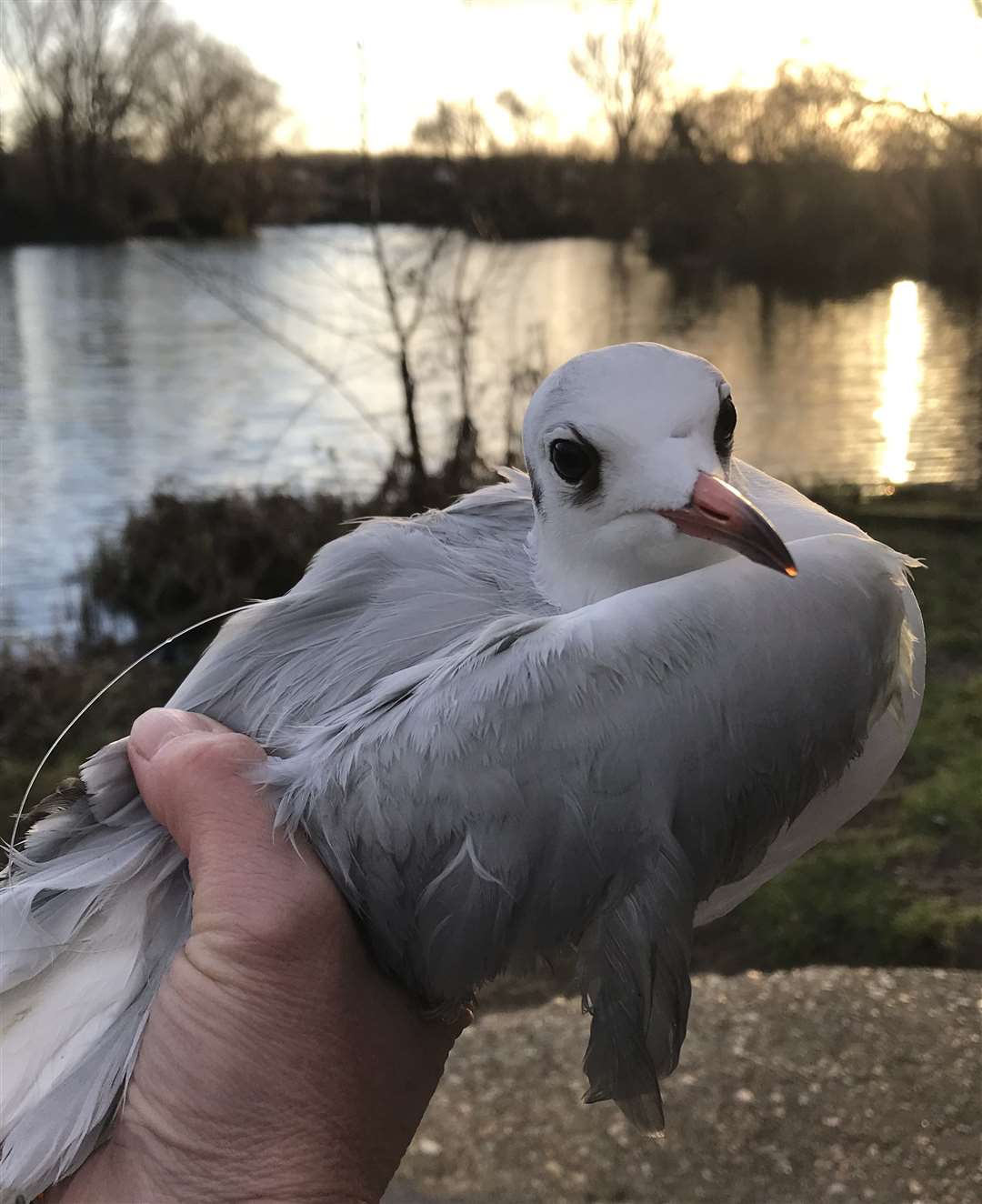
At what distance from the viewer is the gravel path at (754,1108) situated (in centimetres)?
233

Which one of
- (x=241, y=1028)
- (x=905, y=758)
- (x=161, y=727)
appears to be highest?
(x=161, y=727)

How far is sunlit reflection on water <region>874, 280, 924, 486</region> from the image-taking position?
24.2ft

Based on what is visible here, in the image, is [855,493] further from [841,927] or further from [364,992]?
[364,992]

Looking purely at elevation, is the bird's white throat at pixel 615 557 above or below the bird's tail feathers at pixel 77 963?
above

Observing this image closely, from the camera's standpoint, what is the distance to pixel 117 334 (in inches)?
370

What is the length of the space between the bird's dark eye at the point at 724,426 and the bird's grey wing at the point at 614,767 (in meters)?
→ 0.18

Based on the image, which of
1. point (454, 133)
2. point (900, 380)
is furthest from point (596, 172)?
point (900, 380)

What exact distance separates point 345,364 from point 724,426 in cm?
540

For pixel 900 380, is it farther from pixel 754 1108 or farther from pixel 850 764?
pixel 850 764

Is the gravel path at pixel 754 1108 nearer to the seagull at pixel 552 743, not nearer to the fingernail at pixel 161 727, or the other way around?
the seagull at pixel 552 743

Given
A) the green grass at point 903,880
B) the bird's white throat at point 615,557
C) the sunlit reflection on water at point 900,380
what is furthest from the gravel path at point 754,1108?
the sunlit reflection on water at point 900,380

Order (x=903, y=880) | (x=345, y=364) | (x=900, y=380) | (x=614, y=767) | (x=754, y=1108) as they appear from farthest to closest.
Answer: (x=900, y=380) < (x=345, y=364) < (x=903, y=880) < (x=754, y=1108) < (x=614, y=767)

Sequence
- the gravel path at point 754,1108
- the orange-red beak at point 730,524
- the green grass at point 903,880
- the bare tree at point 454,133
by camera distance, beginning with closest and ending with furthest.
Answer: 1. the orange-red beak at point 730,524
2. the gravel path at point 754,1108
3. the green grass at point 903,880
4. the bare tree at point 454,133

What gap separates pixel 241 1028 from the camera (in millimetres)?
1288
